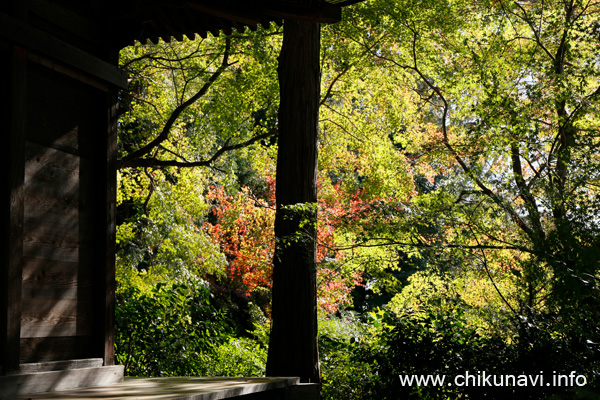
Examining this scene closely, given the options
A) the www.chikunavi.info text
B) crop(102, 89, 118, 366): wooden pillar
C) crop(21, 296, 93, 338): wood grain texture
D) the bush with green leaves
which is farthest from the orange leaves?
crop(21, 296, 93, 338): wood grain texture

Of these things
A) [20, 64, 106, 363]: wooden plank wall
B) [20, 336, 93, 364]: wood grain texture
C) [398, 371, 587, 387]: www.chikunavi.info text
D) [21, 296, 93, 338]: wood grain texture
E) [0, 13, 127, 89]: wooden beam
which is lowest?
[398, 371, 587, 387]: www.chikunavi.info text

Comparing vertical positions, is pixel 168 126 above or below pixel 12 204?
above

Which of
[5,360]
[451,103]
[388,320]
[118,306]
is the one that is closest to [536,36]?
[451,103]

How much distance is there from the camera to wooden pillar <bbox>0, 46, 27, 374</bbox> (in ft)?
10.2

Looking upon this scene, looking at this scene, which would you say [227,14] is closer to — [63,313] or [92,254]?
[92,254]

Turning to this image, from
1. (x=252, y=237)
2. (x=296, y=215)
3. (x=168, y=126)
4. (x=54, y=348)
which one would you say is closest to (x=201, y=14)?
(x=54, y=348)

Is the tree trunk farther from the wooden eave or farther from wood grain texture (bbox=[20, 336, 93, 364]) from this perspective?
→ wood grain texture (bbox=[20, 336, 93, 364])

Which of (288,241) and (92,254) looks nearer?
(92,254)

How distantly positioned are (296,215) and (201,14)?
3.01 m

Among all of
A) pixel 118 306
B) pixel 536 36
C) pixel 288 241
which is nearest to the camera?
pixel 288 241

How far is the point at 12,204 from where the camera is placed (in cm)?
322

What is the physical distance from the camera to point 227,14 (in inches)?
158

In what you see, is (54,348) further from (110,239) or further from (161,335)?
(161,335)

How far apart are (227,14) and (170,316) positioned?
472cm
